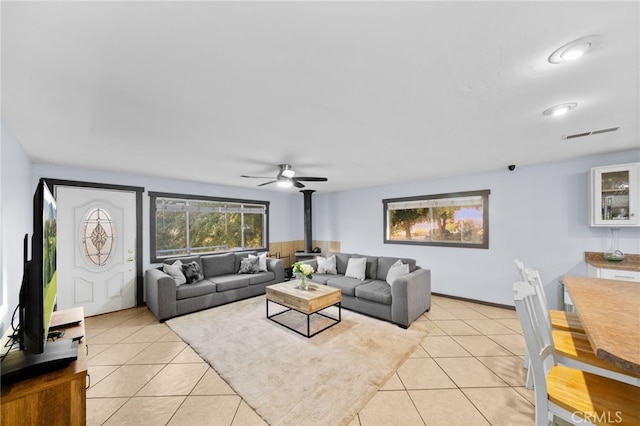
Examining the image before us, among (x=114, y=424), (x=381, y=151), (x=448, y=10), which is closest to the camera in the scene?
(x=448, y=10)

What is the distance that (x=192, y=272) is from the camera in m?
4.24

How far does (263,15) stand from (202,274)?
450cm

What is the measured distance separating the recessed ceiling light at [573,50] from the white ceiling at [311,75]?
0.12 feet

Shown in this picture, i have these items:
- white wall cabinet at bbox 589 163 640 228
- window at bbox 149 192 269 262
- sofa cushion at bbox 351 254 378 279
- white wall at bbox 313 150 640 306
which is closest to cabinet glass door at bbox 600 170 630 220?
white wall cabinet at bbox 589 163 640 228

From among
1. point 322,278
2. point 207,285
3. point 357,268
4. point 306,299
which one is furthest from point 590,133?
point 207,285

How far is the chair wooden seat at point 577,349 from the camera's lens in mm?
1449

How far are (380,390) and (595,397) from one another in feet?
4.58

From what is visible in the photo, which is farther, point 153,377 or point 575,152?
point 575,152

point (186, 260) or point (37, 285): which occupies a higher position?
point (37, 285)

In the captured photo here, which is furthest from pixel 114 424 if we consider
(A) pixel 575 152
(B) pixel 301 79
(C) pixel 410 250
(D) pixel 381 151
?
(A) pixel 575 152

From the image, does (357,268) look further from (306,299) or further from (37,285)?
(37,285)

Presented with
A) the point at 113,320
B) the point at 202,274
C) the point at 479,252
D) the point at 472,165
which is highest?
the point at 472,165

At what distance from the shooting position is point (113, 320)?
3707mm

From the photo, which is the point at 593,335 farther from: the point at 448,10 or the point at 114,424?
the point at 114,424
